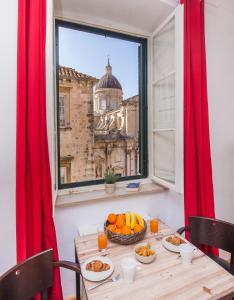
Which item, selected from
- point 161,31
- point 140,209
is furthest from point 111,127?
point 161,31

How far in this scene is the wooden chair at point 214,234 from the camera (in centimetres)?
128

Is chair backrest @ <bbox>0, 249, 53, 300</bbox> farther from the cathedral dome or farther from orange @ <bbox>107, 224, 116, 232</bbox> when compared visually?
the cathedral dome

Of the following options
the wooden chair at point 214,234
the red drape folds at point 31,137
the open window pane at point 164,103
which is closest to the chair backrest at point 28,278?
the red drape folds at point 31,137

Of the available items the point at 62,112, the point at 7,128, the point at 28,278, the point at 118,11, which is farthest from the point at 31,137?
the point at 118,11

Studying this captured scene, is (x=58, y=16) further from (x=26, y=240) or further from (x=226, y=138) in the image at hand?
(x=226, y=138)

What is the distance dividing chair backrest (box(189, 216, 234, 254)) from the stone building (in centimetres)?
78

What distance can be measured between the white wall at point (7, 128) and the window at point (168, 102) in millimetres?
1166

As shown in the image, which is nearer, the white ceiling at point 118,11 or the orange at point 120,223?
the orange at point 120,223

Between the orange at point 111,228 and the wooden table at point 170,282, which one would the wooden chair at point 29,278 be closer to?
the wooden table at point 170,282

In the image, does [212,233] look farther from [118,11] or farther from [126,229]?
[118,11]

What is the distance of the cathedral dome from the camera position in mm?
1856

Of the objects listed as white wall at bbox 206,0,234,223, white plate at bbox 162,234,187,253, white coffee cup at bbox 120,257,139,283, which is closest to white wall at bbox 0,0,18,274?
white coffee cup at bbox 120,257,139,283

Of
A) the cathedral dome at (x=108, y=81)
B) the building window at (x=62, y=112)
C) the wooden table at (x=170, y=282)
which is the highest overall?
the cathedral dome at (x=108, y=81)

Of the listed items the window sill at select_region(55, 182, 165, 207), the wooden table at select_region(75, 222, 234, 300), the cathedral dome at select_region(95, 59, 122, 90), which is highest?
the cathedral dome at select_region(95, 59, 122, 90)
